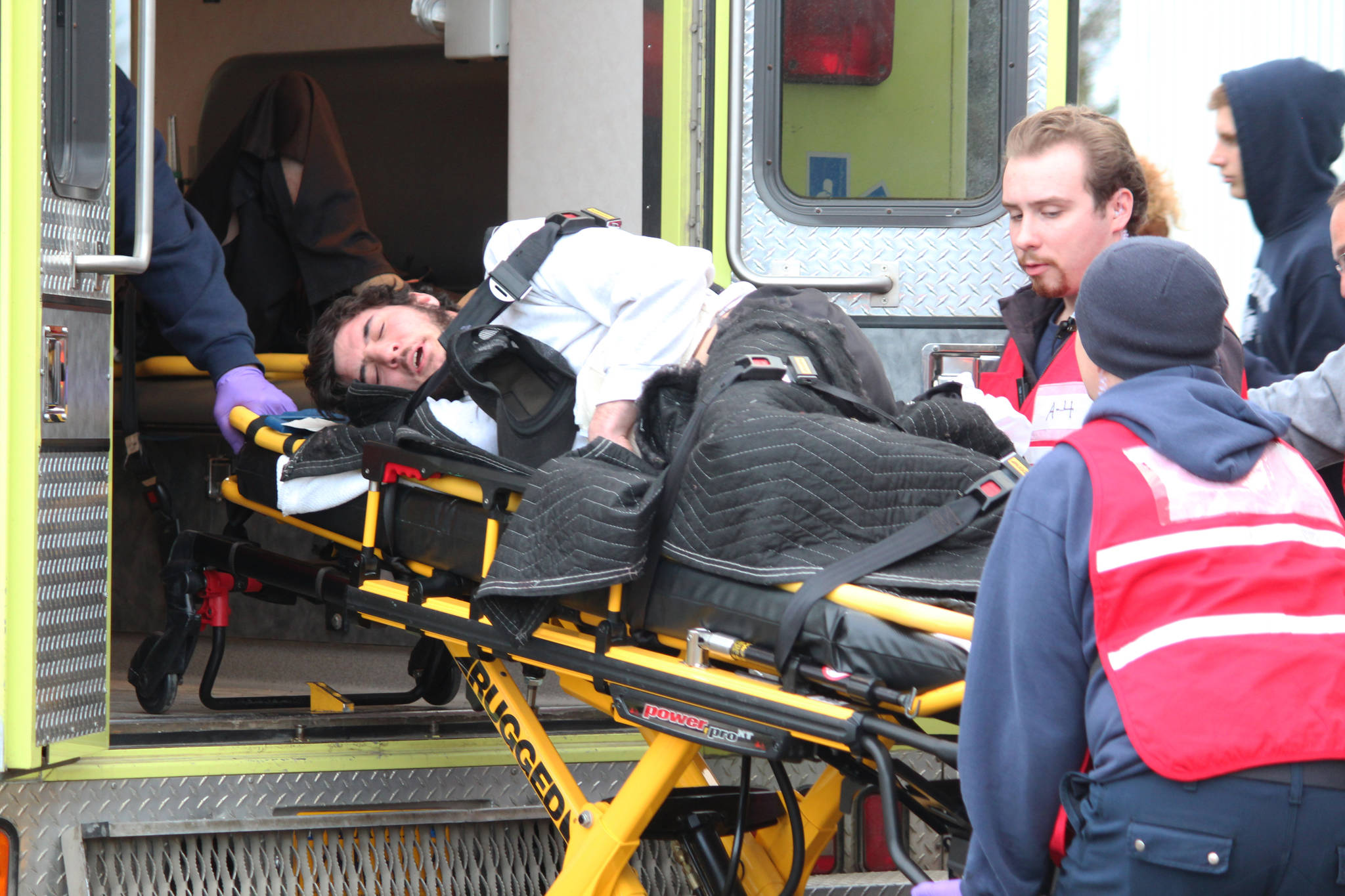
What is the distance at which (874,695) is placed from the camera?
1.89 m

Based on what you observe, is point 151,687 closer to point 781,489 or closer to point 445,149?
point 781,489

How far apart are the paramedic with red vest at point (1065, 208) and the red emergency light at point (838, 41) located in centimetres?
50

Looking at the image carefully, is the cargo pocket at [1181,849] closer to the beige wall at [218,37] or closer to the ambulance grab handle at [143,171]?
the ambulance grab handle at [143,171]

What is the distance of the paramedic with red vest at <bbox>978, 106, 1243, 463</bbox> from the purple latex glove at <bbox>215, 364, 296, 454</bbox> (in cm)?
174

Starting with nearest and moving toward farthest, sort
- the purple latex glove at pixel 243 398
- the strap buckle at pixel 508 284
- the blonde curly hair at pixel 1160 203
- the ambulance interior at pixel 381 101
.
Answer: the strap buckle at pixel 508 284, the blonde curly hair at pixel 1160 203, the purple latex glove at pixel 243 398, the ambulance interior at pixel 381 101

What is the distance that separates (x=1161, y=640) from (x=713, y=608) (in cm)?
78

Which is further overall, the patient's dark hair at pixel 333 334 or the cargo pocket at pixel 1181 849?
the patient's dark hair at pixel 333 334

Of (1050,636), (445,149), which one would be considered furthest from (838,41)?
(445,149)

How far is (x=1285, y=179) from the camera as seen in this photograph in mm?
2818

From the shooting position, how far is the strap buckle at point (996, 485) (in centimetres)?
206

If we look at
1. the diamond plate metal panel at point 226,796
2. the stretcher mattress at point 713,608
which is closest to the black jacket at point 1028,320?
the stretcher mattress at point 713,608

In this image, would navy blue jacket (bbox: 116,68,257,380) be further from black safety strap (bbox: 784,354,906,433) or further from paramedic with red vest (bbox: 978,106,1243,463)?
paramedic with red vest (bbox: 978,106,1243,463)

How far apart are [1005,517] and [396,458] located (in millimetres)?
1400

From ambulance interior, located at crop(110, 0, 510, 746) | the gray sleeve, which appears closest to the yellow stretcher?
the gray sleeve
